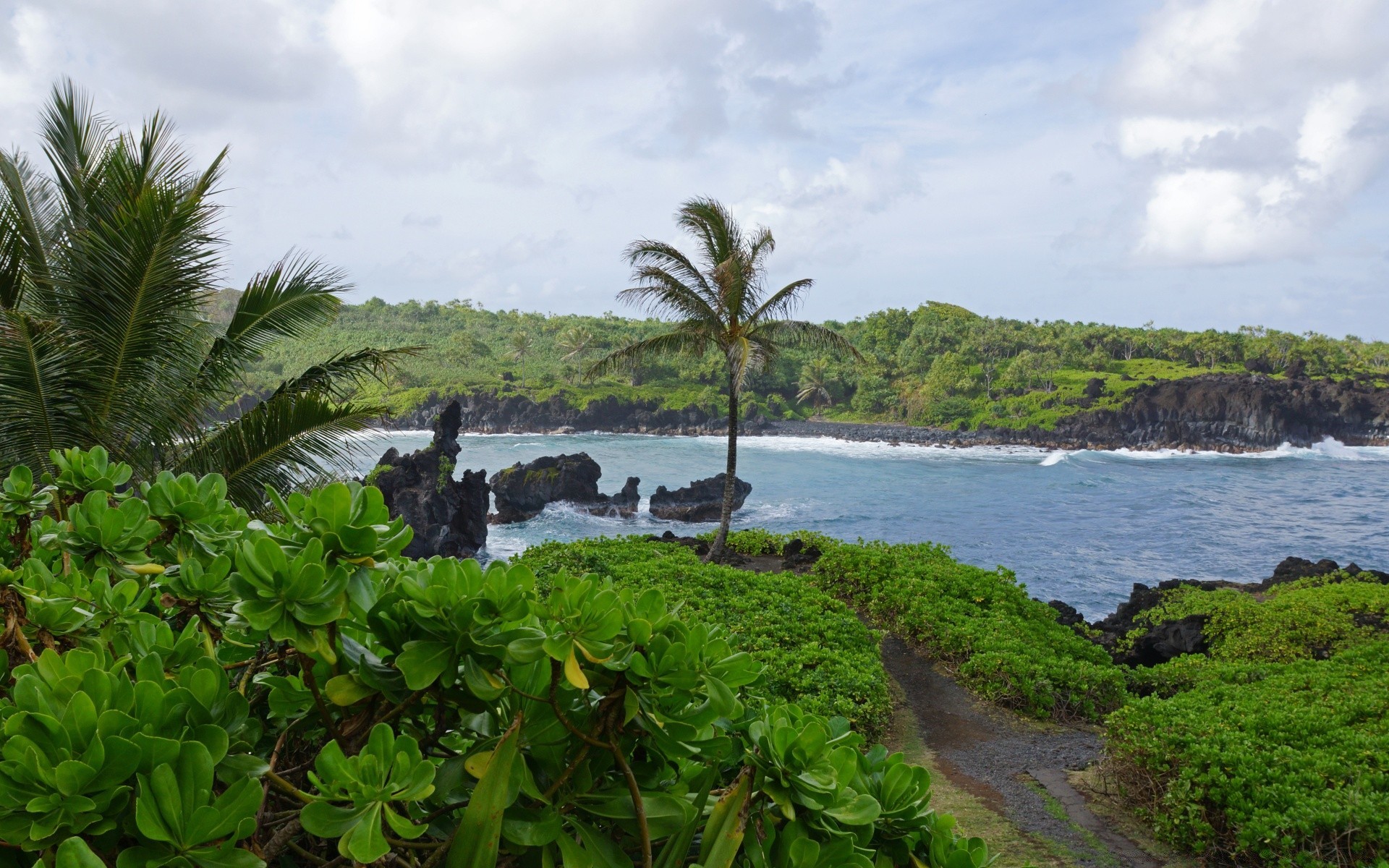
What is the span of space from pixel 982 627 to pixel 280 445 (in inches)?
278

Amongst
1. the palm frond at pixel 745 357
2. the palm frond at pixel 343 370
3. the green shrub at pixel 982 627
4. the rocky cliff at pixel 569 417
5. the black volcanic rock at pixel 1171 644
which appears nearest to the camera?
the palm frond at pixel 343 370

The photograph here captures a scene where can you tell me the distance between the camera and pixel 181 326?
6.54 meters

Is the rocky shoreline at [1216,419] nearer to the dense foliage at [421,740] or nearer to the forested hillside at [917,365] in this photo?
the forested hillside at [917,365]

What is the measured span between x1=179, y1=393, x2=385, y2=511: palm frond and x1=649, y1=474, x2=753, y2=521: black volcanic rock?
71.1 ft

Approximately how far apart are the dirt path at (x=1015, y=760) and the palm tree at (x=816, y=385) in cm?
5578

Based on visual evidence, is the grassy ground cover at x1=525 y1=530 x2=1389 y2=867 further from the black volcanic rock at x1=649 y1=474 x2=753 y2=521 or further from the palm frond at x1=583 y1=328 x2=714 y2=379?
the black volcanic rock at x1=649 y1=474 x2=753 y2=521

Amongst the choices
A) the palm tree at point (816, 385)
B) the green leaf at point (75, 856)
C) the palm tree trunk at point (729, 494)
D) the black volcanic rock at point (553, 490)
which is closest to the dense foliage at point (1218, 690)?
the palm tree trunk at point (729, 494)

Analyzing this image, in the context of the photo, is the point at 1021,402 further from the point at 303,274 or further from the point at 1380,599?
the point at 303,274

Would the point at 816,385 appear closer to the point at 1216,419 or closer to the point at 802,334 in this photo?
the point at 1216,419


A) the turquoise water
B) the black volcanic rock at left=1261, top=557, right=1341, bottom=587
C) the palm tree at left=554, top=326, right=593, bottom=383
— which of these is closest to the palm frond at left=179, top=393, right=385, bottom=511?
the turquoise water

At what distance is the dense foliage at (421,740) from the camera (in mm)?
805

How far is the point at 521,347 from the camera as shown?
222ft

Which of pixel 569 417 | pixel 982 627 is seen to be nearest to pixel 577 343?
pixel 569 417

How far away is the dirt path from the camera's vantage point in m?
4.96
